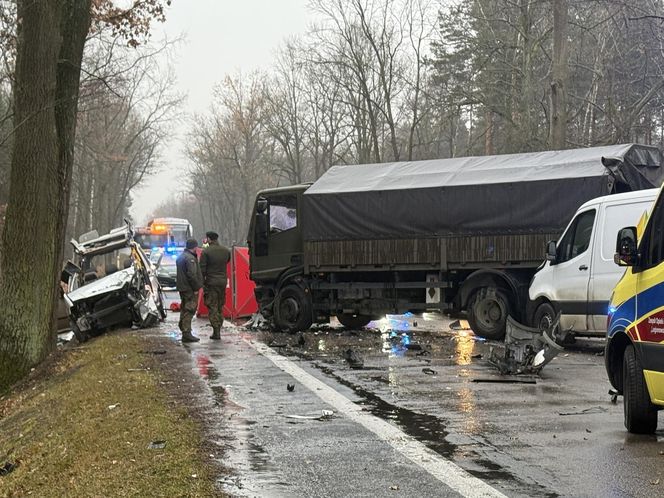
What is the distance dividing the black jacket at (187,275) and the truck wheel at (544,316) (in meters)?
6.17

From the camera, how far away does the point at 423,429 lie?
705cm

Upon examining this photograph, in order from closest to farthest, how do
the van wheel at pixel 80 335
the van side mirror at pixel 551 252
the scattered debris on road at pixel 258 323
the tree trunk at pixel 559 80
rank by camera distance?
the van side mirror at pixel 551 252
the van wheel at pixel 80 335
the scattered debris on road at pixel 258 323
the tree trunk at pixel 559 80

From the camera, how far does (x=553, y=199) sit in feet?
46.0

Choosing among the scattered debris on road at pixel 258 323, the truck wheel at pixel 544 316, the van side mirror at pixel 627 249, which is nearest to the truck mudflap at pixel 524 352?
the truck wheel at pixel 544 316

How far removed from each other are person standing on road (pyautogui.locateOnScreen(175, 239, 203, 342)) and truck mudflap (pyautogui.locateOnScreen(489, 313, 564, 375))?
6.40 meters

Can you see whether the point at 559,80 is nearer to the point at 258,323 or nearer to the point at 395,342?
the point at 258,323

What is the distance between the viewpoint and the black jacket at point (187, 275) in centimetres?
1512

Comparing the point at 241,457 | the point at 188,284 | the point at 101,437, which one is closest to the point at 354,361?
the point at 101,437

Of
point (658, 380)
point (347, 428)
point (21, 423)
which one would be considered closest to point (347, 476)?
point (347, 428)

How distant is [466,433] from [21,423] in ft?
19.5

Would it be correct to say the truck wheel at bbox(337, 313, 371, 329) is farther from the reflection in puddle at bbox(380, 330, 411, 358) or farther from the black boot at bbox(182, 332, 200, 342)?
the black boot at bbox(182, 332, 200, 342)

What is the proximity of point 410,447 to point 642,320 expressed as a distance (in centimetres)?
212

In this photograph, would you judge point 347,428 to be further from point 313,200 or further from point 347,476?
point 313,200

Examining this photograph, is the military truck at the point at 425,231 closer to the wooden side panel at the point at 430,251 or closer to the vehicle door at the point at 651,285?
the wooden side panel at the point at 430,251
